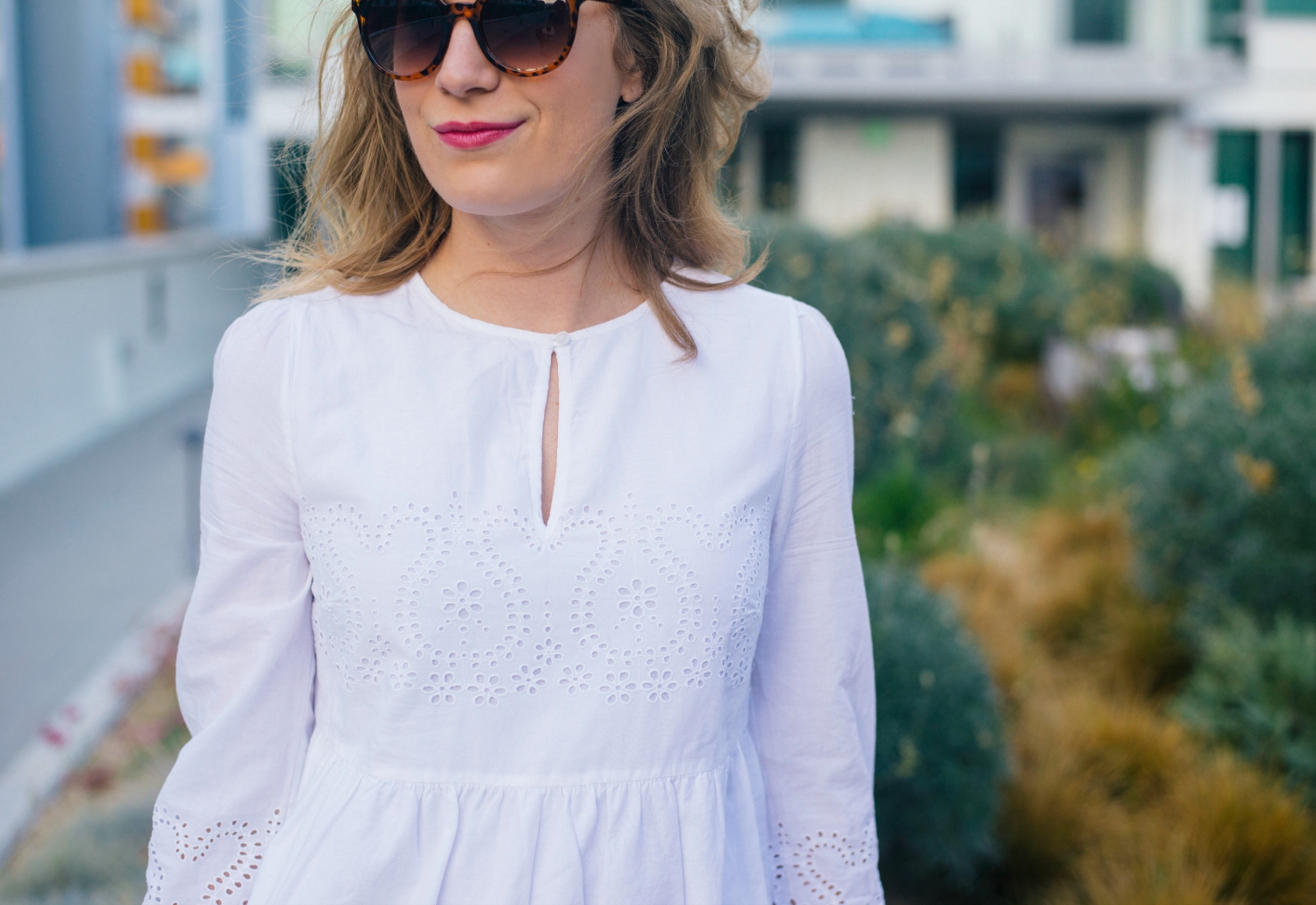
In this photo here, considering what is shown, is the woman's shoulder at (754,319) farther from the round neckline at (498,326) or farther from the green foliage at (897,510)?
the green foliage at (897,510)

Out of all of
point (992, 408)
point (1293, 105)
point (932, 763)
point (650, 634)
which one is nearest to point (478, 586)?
point (650, 634)

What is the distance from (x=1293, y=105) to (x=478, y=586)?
71.0ft

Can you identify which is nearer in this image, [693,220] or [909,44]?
[693,220]

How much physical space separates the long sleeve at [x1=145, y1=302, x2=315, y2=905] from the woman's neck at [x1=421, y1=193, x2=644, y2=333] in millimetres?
189

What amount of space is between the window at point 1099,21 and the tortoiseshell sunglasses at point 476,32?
20.6m

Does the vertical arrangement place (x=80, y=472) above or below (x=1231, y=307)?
below

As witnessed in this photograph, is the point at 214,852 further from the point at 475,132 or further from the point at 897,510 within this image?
the point at 897,510

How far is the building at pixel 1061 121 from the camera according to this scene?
18969mm

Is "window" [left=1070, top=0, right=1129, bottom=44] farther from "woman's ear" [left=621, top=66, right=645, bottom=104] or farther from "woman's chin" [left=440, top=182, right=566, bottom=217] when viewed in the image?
"woman's chin" [left=440, top=182, right=566, bottom=217]

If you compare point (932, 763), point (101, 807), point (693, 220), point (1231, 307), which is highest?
point (693, 220)

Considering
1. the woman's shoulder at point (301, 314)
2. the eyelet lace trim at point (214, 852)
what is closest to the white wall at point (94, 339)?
the woman's shoulder at point (301, 314)

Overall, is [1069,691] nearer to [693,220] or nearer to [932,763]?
[932,763]

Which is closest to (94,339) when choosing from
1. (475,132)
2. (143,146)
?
(143,146)

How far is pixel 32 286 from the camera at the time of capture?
7.35 metres
